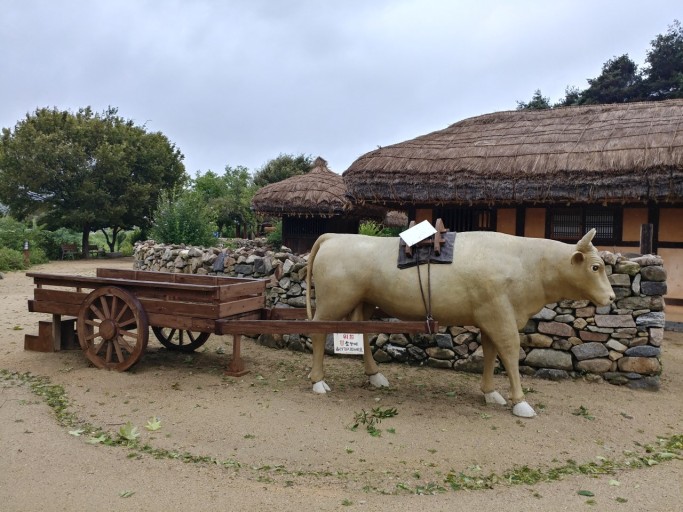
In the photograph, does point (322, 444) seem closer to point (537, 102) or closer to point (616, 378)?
point (616, 378)

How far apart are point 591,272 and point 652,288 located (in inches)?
68.7

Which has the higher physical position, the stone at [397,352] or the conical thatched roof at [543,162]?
the conical thatched roof at [543,162]

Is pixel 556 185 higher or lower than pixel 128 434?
higher

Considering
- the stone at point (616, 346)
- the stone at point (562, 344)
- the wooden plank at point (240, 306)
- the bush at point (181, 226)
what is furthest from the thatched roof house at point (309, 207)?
the stone at point (616, 346)

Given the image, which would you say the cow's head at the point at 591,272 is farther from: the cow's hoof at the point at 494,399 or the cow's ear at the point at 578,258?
the cow's hoof at the point at 494,399

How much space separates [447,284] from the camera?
181 inches

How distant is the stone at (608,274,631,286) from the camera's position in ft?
18.4

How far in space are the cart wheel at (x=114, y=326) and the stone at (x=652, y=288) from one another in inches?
213

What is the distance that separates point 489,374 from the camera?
16.0 feet

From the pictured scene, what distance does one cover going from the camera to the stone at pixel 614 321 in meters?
5.57

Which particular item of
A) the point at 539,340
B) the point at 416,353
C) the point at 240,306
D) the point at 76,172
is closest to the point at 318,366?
the point at 240,306

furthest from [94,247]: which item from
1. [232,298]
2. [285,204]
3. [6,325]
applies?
[232,298]

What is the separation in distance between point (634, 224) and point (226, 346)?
24.7 feet

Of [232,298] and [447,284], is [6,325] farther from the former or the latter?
[447,284]
